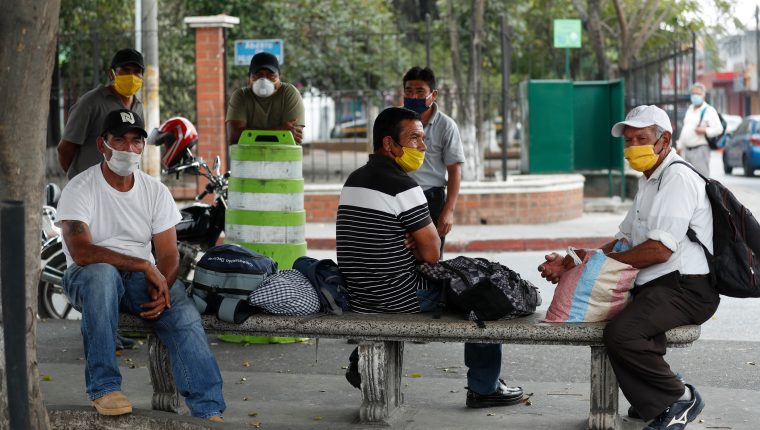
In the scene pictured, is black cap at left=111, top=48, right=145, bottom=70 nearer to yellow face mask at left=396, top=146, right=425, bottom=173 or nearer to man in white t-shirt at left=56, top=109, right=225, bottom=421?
man in white t-shirt at left=56, top=109, right=225, bottom=421

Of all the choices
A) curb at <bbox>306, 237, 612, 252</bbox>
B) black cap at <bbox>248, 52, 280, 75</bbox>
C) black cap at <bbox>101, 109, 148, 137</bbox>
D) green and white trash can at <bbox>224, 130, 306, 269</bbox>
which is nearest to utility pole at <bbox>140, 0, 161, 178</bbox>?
curb at <bbox>306, 237, 612, 252</bbox>

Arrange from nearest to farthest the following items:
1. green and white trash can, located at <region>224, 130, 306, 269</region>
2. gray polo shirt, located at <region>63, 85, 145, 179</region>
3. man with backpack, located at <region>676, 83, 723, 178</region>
A: gray polo shirt, located at <region>63, 85, 145, 179</region>
green and white trash can, located at <region>224, 130, 306, 269</region>
man with backpack, located at <region>676, 83, 723, 178</region>

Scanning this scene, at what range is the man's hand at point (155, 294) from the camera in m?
5.36

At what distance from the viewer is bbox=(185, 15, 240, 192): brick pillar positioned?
15.3 m

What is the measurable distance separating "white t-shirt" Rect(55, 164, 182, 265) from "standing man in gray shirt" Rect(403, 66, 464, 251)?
2.33m

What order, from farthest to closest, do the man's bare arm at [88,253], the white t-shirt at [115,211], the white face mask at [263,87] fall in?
the white face mask at [263,87] → the white t-shirt at [115,211] → the man's bare arm at [88,253]

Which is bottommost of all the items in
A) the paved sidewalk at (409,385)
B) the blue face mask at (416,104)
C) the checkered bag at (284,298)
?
the paved sidewalk at (409,385)

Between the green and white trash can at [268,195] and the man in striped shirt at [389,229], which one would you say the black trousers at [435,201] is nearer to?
the green and white trash can at [268,195]

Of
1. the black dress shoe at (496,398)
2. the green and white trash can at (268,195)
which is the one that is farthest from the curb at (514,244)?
the black dress shoe at (496,398)

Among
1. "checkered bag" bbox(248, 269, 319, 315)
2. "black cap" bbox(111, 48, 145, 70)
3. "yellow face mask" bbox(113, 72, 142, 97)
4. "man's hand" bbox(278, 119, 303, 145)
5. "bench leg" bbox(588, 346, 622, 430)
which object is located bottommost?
"bench leg" bbox(588, 346, 622, 430)

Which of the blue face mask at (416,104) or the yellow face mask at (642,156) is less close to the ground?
the blue face mask at (416,104)

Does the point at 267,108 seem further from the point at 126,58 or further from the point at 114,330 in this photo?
the point at 114,330

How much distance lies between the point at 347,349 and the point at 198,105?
8476 mm

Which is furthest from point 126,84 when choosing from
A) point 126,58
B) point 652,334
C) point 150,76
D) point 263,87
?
point 150,76
